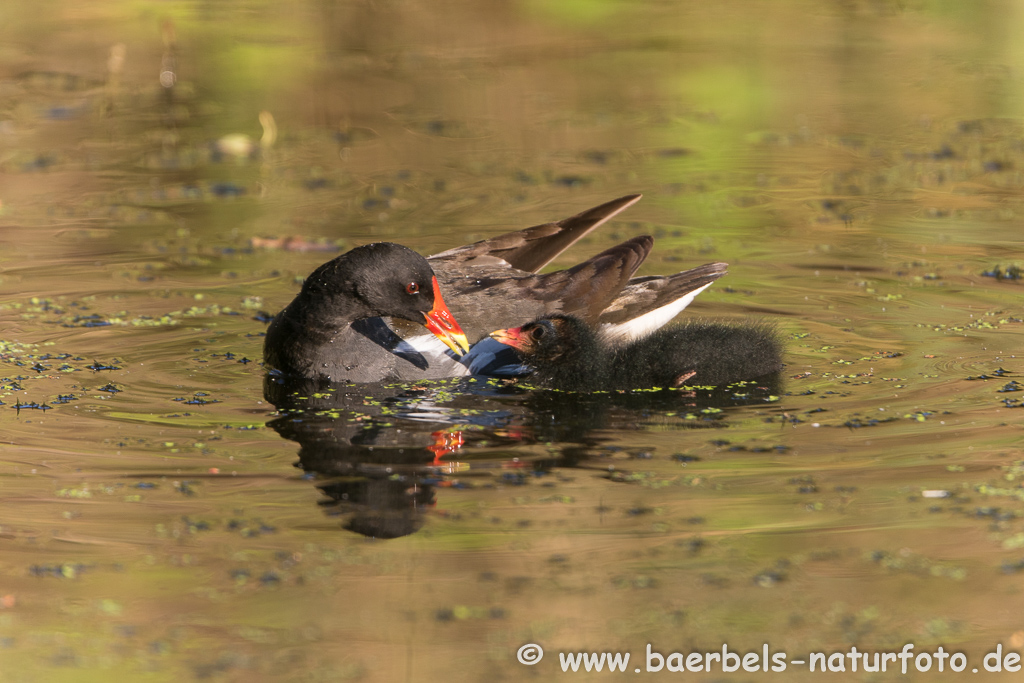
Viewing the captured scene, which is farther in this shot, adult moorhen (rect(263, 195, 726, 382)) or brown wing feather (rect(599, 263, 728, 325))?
brown wing feather (rect(599, 263, 728, 325))

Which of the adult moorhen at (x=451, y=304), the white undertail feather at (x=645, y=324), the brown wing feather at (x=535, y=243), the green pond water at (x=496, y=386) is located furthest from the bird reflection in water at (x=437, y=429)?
the brown wing feather at (x=535, y=243)

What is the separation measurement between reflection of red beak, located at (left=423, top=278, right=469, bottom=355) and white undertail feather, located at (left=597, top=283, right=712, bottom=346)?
844mm

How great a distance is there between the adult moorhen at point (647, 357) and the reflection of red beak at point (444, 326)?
0.51 feet

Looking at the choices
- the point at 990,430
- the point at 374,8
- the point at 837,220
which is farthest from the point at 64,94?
the point at 990,430

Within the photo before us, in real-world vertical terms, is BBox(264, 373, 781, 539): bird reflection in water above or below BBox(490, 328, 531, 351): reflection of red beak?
below

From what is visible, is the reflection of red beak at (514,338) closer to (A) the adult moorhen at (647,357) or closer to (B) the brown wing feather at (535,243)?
(A) the adult moorhen at (647,357)

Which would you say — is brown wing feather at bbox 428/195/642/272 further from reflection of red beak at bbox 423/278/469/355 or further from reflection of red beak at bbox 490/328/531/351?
reflection of red beak at bbox 490/328/531/351

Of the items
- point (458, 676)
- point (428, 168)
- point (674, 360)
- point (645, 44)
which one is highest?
point (645, 44)

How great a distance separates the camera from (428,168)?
969 centimetres

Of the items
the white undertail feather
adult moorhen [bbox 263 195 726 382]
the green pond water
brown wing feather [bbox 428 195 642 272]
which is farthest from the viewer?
brown wing feather [bbox 428 195 642 272]

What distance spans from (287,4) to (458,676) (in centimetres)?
1253

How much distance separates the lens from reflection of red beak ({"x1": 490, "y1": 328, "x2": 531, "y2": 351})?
565 cm

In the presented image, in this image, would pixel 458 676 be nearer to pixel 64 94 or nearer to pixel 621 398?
pixel 621 398

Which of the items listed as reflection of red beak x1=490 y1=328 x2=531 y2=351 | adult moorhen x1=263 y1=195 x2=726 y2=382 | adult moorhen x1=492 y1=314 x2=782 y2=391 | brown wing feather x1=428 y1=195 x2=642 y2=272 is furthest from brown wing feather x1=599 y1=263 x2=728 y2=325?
reflection of red beak x1=490 y1=328 x2=531 y2=351
